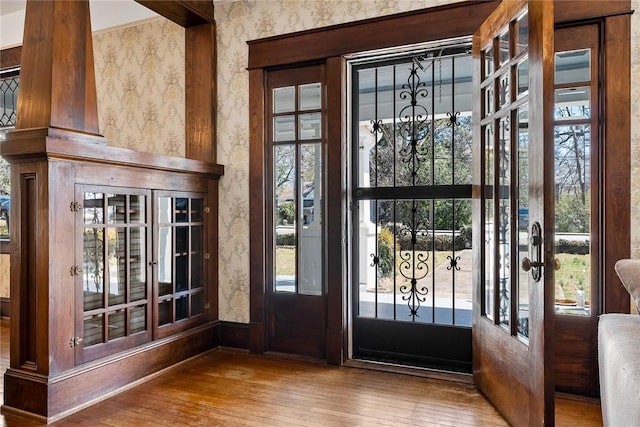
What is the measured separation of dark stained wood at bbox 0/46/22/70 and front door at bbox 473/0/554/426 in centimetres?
435

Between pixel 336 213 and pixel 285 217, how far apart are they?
1.55 ft

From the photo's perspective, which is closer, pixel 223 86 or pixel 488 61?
pixel 488 61

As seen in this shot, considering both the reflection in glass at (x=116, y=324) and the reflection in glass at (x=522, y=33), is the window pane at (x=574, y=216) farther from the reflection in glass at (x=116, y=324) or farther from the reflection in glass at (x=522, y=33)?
the reflection in glass at (x=116, y=324)

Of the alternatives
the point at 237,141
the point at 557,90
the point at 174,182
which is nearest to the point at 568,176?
Answer: the point at 557,90

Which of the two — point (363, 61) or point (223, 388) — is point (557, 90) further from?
point (223, 388)

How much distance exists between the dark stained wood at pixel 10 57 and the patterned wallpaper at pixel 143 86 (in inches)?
34.7

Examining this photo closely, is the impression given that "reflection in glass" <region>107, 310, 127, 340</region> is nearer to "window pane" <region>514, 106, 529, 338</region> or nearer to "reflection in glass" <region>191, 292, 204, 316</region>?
"reflection in glass" <region>191, 292, 204, 316</region>

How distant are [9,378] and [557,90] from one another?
358cm

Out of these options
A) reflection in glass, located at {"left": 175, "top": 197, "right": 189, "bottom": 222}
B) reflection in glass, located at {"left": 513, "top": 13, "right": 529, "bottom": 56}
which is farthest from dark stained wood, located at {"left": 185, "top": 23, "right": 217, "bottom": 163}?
reflection in glass, located at {"left": 513, "top": 13, "right": 529, "bottom": 56}

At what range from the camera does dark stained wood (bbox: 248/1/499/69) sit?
290 centimetres

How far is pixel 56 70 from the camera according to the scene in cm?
246

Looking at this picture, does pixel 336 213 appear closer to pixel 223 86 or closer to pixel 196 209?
pixel 196 209

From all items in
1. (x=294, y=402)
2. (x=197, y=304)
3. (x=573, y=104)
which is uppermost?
(x=573, y=104)

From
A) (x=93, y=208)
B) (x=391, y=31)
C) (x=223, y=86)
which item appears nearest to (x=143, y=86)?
(x=223, y=86)
